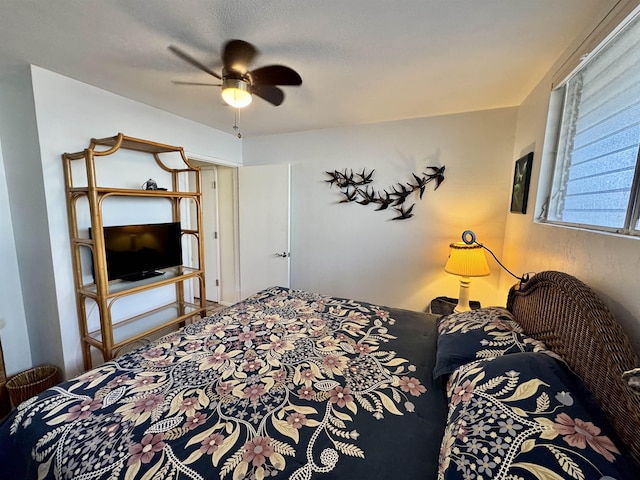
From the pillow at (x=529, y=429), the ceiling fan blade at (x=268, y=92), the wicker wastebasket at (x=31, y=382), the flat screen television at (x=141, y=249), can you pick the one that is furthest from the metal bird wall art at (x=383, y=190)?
the wicker wastebasket at (x=31, y=382)

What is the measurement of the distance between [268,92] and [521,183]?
202 centimetres

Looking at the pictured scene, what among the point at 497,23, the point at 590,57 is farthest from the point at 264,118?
the point at 590,57

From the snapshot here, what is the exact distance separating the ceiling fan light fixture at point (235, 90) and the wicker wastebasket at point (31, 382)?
2449 millimetres

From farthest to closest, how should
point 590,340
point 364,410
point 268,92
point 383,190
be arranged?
point 383,190 < point 268,92 < point 364,410 < point 590,340

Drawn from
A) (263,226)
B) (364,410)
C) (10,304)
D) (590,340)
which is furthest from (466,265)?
(10,304)

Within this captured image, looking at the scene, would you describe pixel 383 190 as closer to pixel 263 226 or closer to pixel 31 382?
pixel 263 226

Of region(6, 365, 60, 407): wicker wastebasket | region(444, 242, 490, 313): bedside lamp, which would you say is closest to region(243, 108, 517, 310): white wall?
region(444, 242, 490, 313): bedside lamp

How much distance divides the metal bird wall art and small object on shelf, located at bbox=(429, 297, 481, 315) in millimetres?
910

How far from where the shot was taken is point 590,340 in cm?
93

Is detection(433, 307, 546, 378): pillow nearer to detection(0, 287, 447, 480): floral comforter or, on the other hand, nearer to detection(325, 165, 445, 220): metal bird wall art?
detection(0, 287, 447, 480): floral comforter

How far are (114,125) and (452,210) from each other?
10.4 ft

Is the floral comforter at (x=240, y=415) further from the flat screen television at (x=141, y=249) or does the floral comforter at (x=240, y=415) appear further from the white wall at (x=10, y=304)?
the white wall at (x=10, y=304)

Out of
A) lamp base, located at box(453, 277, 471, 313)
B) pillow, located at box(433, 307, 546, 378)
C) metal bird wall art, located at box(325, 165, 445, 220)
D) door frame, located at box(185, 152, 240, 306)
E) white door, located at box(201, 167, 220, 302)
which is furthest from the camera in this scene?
white door, located at box(201, 167, 220, 302)

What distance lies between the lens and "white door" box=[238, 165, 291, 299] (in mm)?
3342
